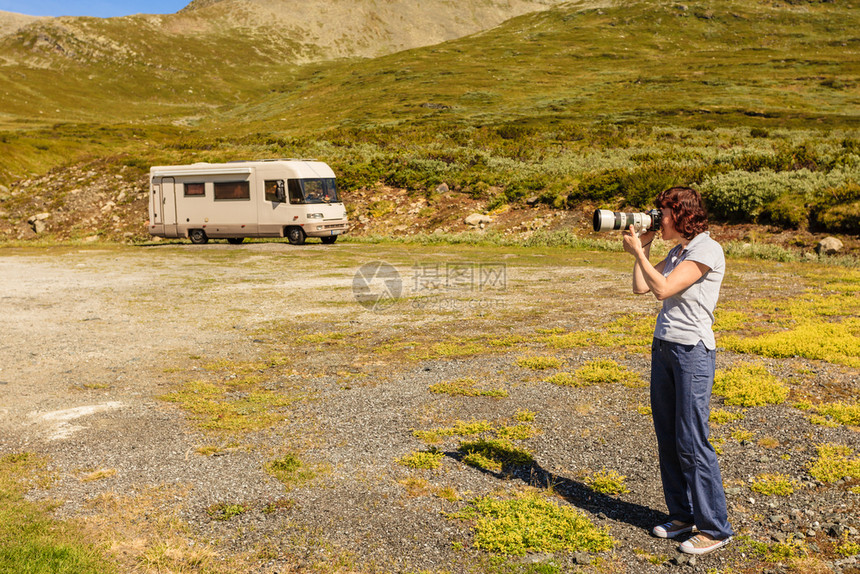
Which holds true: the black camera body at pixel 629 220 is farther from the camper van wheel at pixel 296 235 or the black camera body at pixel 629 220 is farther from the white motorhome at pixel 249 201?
the camper van wheel at pixel 296 235

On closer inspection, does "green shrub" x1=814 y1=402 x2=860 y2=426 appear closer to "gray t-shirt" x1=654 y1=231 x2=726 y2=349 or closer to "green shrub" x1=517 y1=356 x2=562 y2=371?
"green shrub" x1=517 y1=356 x2=562 y2=371

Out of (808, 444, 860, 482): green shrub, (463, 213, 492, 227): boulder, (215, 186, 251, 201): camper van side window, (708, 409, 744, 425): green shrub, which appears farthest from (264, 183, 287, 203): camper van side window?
(808, 444, 860, 482): green shrub

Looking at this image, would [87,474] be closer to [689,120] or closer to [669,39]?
[689,120]

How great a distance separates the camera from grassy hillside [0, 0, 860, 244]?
2878 cm

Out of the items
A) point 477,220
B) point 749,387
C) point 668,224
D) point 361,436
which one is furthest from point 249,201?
point 668,224

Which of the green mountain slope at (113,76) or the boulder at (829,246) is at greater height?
the green mountain slope at (113,76)

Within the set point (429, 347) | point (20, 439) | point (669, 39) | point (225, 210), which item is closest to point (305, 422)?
point (20, 439)

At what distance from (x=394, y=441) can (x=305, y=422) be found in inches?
45.5

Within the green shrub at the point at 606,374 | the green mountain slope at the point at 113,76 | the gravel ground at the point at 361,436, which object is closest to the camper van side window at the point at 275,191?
the gravel ground at the point at 361,436

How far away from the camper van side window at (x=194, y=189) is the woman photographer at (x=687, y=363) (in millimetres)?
26975

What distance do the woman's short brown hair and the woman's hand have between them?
244 millimetres

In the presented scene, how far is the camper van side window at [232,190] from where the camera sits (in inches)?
1091

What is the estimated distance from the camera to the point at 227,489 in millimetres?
5441

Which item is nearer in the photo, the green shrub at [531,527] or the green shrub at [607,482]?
the green shrub at [531,527]
